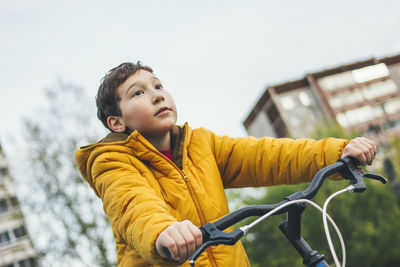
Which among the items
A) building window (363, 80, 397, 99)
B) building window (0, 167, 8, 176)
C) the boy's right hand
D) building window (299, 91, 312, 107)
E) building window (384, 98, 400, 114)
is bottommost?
building window (384, 98, 400, 114)

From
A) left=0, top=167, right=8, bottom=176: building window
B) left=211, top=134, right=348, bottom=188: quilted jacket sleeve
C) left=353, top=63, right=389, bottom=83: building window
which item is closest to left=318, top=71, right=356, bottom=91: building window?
left=353, top=63, right=389, bottom=83: building window

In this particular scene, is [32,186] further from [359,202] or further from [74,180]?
[359,202]

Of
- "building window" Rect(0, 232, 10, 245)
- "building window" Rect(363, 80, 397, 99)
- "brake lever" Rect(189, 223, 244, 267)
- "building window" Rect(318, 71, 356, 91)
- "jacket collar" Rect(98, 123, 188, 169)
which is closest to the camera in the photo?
"brake lever" Rect(189, 223, 244, 267)

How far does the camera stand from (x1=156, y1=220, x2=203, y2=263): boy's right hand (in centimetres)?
116

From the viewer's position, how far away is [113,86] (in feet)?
7.84

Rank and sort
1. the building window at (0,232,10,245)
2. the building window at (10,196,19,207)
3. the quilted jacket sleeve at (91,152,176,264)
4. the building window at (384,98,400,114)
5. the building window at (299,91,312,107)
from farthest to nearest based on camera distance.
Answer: the building window at (384,98,400,114) < the building window at (299,91,312,107) < the building window at (0,232,10,245) < the building window at (10,196,19,207) < the quilted jacket sleeve at (91,152,176,264)

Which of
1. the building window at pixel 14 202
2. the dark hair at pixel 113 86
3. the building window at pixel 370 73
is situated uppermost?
the dark hair at pixel 113 86


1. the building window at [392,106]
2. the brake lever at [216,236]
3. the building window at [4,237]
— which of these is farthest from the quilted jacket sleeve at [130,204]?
the building window at [392,106]

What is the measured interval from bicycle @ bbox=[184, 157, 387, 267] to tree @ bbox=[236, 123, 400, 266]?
1753cm

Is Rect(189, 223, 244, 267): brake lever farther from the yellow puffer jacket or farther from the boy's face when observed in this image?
the boy's face

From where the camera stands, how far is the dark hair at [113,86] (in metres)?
2.38

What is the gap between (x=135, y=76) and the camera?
2.32 meters

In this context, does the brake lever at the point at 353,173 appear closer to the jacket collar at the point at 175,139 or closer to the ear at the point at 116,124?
the jacket collar at the point at 175,139

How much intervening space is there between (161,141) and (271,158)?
70 centimetres
